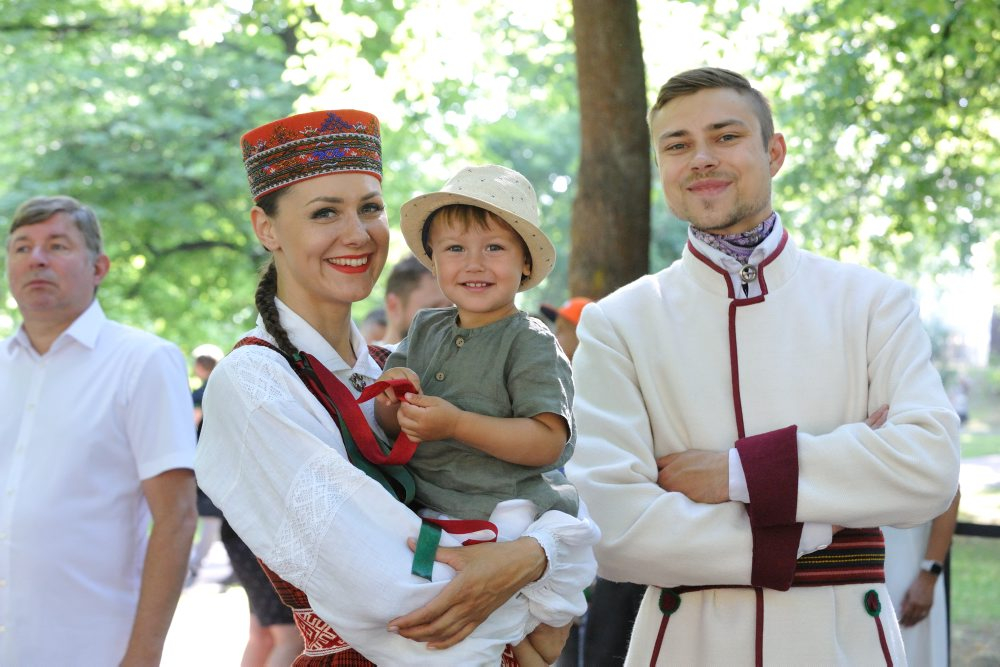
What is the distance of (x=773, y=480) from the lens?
108 inches

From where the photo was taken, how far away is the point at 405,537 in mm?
2348

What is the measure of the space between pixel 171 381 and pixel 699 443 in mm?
2063

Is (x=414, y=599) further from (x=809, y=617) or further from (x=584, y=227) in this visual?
(x=584, y=227)

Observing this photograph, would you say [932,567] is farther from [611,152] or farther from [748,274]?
[611,152]

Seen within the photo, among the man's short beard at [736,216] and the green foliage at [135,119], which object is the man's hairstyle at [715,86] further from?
the green foliage at [135,119]

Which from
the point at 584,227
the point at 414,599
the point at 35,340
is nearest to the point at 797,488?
the point at 414,599

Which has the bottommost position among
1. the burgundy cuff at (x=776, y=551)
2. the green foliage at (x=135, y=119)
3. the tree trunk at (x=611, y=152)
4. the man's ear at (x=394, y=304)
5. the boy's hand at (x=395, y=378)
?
the burgundy cuff at (x=776, y=551)

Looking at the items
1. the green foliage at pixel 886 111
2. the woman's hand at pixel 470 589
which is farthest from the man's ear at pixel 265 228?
the green foliage at pixel 886 111

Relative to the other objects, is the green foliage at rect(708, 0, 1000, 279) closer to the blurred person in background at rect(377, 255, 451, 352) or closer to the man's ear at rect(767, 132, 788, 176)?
the blurred person in background at rect(377, 255, 451, 352)

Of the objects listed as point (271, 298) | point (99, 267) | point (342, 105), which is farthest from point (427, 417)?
point (342, 105)

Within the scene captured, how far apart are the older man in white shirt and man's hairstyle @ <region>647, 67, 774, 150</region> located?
82.3 inches

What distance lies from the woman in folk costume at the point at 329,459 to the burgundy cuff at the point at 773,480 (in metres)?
0.54

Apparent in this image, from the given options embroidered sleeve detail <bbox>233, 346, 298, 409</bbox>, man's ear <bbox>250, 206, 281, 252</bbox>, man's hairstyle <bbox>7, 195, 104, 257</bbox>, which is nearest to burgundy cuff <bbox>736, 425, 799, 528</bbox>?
embroidered sleeve detail <bbox>233, 346, 298, 409</bbox>

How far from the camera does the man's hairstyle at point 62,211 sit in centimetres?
430
